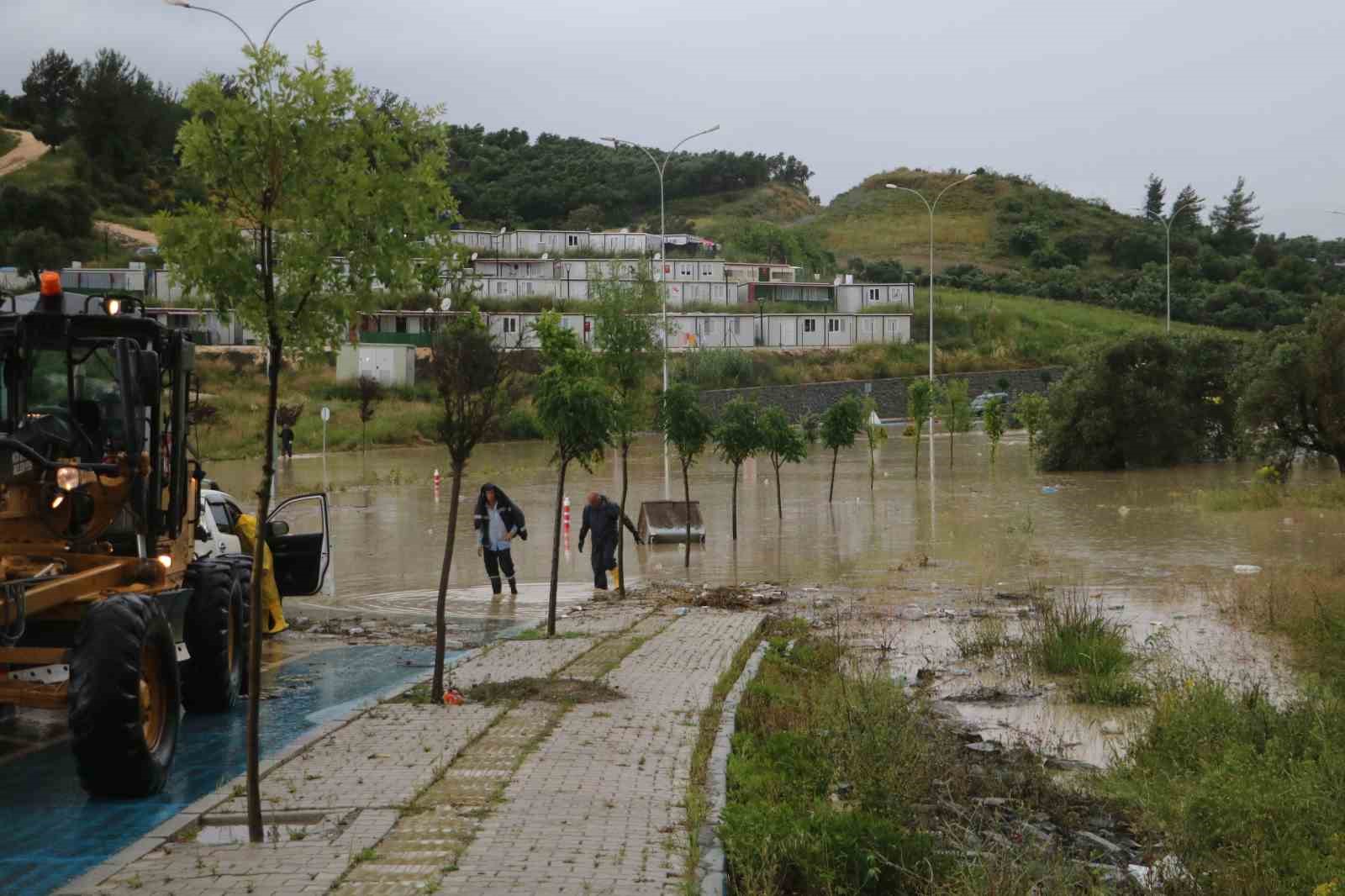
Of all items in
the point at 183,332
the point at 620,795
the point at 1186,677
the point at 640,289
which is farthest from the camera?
the point at 640,289

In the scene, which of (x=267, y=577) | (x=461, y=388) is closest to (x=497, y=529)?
(x=267, y=577)

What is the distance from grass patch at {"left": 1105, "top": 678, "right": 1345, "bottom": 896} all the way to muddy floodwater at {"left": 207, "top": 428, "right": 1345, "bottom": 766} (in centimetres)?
92

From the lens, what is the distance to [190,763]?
10070 mm

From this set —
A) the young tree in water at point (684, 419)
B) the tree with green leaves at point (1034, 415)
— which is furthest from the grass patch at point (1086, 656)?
the tree with green leaves at point (1034, 415)

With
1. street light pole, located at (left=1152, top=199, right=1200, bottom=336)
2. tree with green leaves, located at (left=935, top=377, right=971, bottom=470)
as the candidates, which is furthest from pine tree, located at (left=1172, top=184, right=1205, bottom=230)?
tree with green leaves, located at (left=935, top=377, right=971, bottom=470)

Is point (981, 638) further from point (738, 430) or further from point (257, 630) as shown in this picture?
point (738, 430)

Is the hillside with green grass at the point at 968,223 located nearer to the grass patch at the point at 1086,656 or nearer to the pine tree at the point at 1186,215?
the pine tree at the point at 1186,215

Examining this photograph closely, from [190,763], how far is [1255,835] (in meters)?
7.02

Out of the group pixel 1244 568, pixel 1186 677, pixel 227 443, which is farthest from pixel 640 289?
pixel 1186 677

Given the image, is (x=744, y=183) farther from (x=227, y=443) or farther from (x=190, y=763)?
(x=190, y=763)

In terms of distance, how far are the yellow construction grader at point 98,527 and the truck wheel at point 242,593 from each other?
0.81m

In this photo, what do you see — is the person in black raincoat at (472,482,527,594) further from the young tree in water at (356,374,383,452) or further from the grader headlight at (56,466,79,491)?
the young tree in water at (356,374,383,452)

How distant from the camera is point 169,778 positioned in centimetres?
952

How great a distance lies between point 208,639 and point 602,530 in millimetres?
9974
